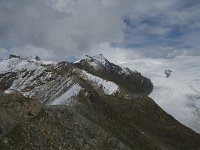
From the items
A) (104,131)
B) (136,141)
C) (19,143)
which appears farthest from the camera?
(136,141)

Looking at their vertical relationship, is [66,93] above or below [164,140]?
above

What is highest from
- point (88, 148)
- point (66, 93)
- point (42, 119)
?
point (66, 93)

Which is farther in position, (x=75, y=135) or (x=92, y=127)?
(x=92, y=127)

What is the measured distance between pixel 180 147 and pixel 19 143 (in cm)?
11328

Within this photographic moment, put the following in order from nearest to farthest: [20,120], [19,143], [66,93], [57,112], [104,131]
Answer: [19,143] → [20,120] → [57,112] → [104,131] → [66,93]

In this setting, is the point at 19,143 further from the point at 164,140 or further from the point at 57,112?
the point at 164,140

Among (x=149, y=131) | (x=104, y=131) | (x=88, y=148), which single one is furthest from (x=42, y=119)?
(x=149, y=131)

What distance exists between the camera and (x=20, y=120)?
105 metres

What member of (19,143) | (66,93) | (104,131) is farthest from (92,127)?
(66,93)

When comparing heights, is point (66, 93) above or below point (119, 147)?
above

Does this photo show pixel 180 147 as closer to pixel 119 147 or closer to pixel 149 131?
pixel 149 131

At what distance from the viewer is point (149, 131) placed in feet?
644

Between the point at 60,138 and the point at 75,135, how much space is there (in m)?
5.87

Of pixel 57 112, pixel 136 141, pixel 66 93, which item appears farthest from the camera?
pixel 66 93
